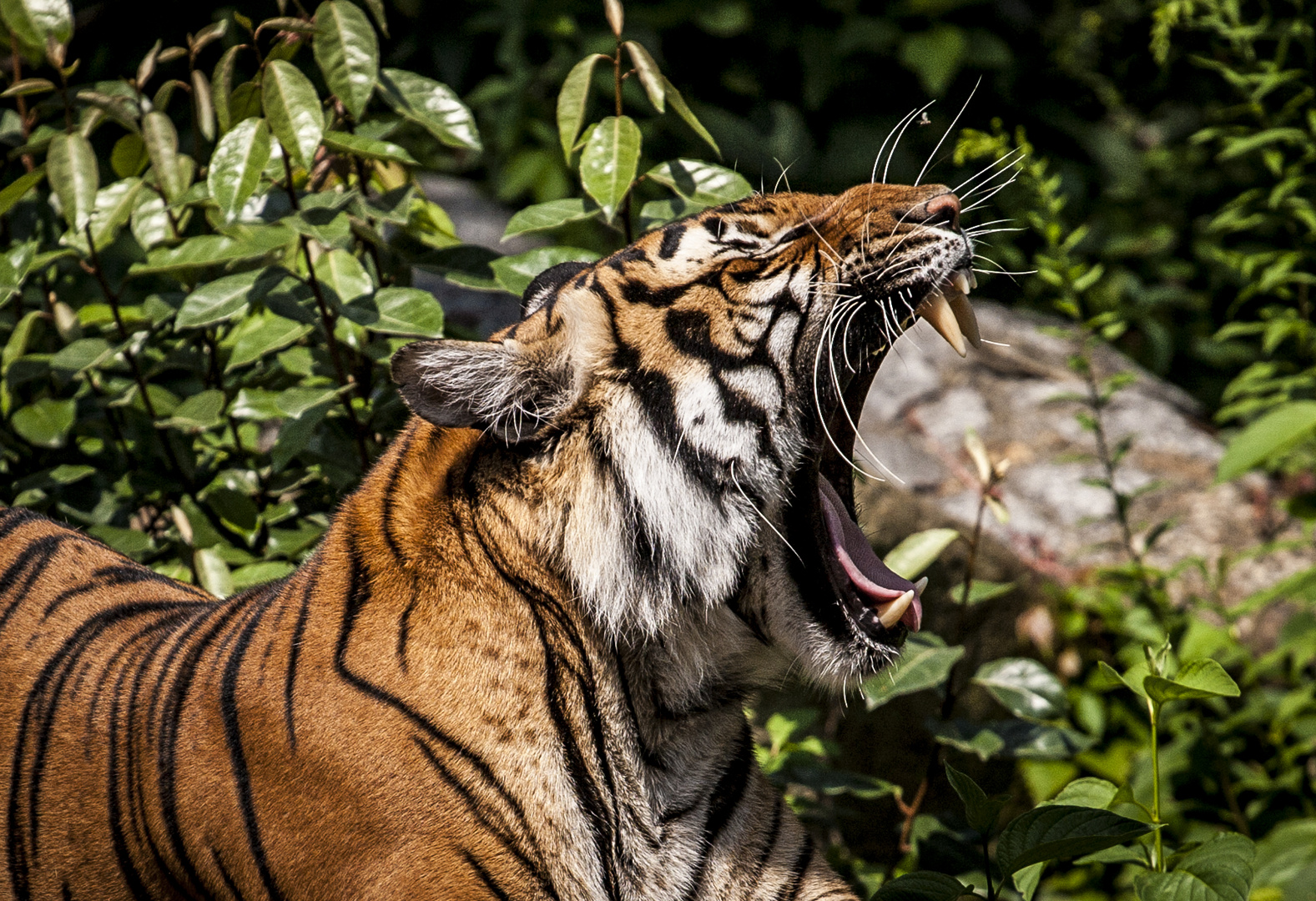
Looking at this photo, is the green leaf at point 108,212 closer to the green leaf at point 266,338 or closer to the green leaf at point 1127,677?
the green leaf at point 266,338

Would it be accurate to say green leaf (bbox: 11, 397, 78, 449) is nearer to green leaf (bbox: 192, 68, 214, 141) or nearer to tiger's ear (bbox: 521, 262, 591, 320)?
green leaf (bbox: 192, 68, 214, 141)

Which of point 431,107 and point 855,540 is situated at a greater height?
point 431,107

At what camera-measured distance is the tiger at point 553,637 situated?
1.36 m

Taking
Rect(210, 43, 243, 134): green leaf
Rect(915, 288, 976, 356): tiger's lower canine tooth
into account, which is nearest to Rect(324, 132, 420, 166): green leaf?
Rect(210, 43, 243, 134): green leaf

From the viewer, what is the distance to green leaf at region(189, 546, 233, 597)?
6.63ft

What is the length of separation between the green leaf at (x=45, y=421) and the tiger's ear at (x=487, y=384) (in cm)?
111

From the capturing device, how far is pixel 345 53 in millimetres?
1791

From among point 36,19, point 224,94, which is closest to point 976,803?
point 224,94

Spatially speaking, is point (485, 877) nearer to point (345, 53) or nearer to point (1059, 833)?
point (1059, 833)

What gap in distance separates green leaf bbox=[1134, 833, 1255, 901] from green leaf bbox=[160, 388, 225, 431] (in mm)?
1586

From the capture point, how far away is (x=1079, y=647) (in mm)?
3219

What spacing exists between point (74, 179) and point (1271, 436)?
2.04m

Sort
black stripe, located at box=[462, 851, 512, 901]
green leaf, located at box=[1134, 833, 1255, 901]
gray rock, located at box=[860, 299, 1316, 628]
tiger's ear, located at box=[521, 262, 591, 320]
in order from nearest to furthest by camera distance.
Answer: green leaf, located at box=[1134, 833, 1255, 901] → black stripe, located at box=[462, 851, 512, 901] → tiger's ear, located at box=[521, 262, 591, 320] → gray rock, located at box=[860, 299, 1316, 628]

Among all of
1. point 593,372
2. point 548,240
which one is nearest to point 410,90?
point 593,372
